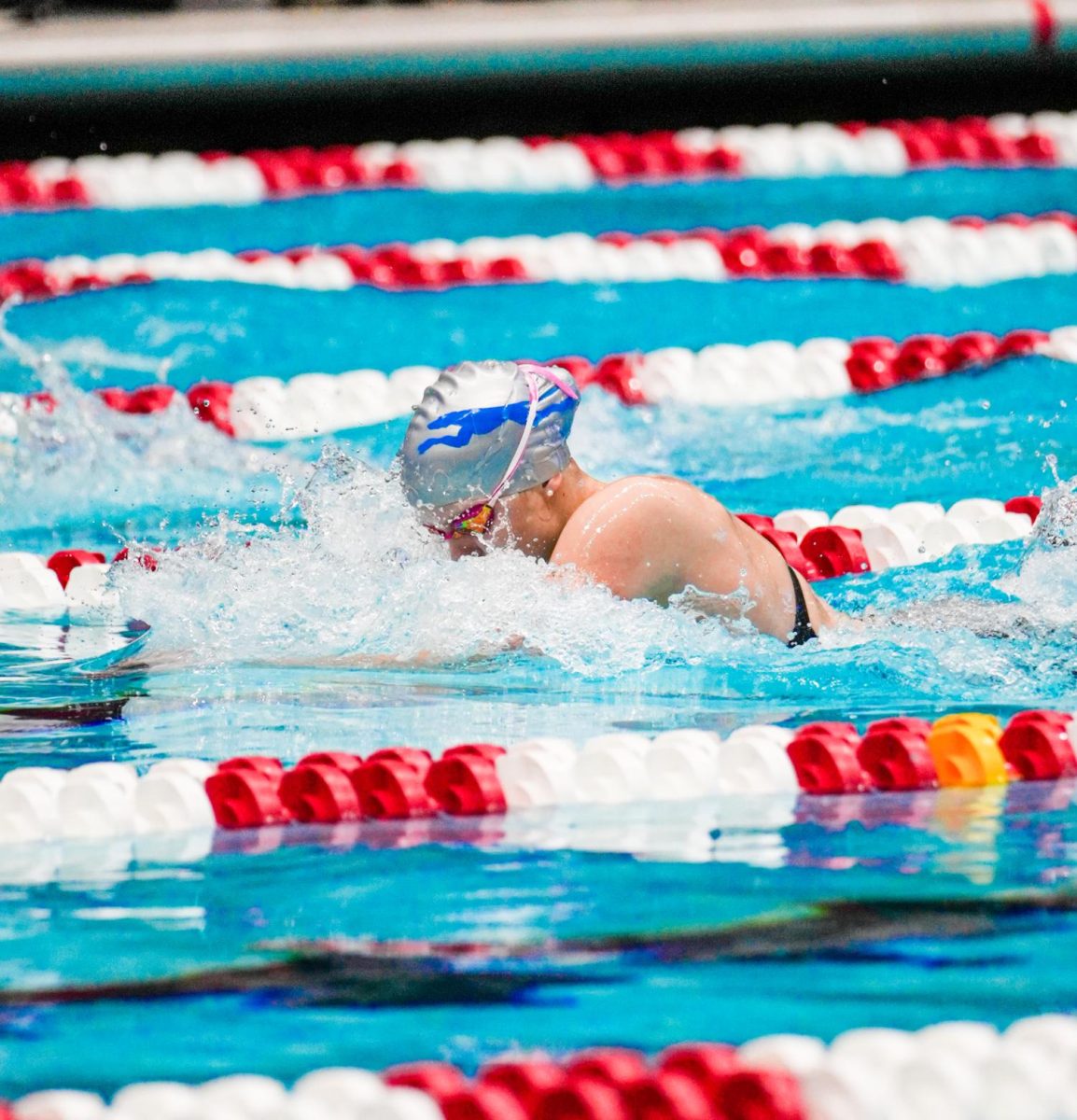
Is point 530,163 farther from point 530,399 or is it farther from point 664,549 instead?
point 664,549

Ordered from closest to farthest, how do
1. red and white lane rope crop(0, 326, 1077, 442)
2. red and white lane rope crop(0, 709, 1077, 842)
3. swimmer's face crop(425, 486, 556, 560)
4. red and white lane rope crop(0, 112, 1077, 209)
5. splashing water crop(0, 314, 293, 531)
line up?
red and white lane rope crop(0, 709, 1077, 842)
swimmer's face crop(425, 486, 556, 560)
splashing water crop(0, 314, 293, 531)
red and white lane rope crop(0, 326, 1077, 442)
red and white lane rope crop(0, 112, 1077, 209)

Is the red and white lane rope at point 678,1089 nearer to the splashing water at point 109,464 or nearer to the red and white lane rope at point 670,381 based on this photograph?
the splashing water at point 109,464

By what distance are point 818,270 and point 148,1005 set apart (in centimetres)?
471

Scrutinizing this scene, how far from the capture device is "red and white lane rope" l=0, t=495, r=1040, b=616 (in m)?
4.23

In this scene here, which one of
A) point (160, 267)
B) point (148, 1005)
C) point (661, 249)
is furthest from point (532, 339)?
point (148, 1005)

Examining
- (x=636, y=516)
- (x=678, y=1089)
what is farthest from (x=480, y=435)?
(x=678, y=1089)

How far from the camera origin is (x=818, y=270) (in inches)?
256

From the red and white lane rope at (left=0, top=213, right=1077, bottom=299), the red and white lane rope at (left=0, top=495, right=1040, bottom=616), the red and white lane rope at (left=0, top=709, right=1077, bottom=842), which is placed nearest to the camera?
the red and white lane rope at (left=0, top=709, right=1077, bottom=842)

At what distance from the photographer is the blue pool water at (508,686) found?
2.20m

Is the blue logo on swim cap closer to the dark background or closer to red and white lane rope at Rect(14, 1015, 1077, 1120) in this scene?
red and white lane rope at Rect(14, 1015, 1077, 1120)

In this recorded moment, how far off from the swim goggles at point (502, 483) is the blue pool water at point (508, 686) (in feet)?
0.29

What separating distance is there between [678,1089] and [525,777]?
109cm

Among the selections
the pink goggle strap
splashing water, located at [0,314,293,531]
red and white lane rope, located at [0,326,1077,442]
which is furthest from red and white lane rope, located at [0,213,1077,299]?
the pink goggle strap

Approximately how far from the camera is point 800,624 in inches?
139
